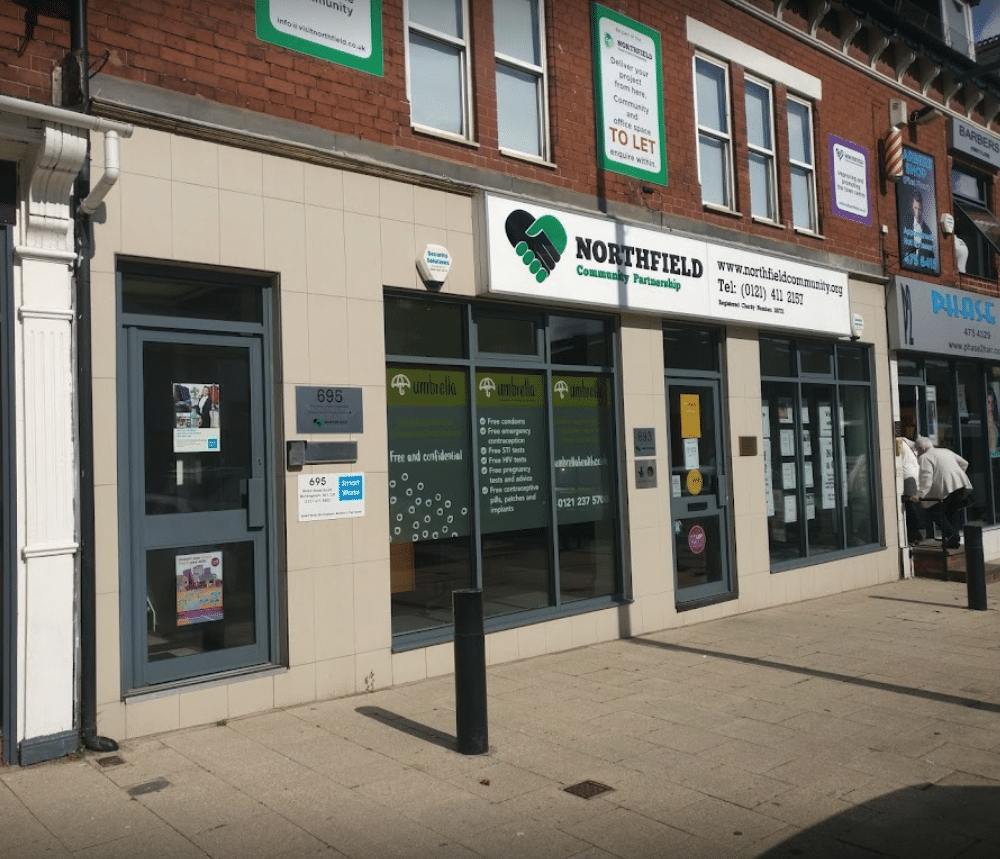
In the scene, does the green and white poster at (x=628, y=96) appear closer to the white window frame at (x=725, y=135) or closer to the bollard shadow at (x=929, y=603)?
the white window frame at (x=725, y=135)

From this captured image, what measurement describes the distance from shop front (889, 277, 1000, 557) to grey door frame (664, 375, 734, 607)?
3.96 m

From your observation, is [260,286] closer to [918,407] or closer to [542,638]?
[542,638]

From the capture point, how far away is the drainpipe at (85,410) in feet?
18.9

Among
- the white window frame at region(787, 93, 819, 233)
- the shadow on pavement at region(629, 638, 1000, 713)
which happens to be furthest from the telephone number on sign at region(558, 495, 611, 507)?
the white window frame at region(787, 93, 819, 233)

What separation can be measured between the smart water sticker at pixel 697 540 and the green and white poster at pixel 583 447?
1231 millimetres

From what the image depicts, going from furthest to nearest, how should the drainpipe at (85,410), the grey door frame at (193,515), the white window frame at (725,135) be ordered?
the white window frame at (725,135)
the grey door frame at (193,515)
the drainpipe at (85,410)

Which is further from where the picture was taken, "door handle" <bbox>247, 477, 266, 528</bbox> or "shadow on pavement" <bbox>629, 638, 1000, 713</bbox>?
"door handle" <bbox>247, 477, 266, 528</bbox>

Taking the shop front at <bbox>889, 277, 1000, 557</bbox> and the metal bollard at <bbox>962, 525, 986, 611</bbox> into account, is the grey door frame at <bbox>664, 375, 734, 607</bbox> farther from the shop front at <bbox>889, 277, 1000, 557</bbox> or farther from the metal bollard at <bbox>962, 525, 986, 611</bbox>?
the shop front at <bbox>889, 277, 1000, 557</bbox>

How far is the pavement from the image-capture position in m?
4.40

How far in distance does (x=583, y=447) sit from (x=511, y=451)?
3.20 feet

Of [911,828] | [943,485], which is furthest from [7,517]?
[943,485]

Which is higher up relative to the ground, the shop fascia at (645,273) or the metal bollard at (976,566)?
the shop fascia at (645,273)

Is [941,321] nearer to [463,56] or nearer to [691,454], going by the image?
[691,454]

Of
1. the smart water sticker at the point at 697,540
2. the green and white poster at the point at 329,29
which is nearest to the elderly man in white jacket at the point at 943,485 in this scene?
the smart water sticker at the point at 697,540
